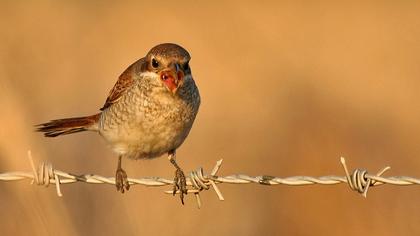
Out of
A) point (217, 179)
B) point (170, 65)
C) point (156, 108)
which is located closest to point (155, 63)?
point (170, 65)

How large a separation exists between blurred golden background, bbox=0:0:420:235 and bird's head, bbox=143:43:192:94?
906 mm

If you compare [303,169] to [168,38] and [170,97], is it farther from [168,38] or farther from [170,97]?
[168,38]

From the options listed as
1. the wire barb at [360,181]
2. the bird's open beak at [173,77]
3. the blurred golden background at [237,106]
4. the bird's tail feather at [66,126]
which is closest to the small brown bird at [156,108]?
the bird's open beak at [173,77]

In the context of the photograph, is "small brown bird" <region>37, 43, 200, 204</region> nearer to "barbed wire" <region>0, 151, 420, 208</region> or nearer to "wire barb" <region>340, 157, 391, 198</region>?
"barbed wire" <region>0, 151, 420, 208</region>

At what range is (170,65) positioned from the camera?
5.30m

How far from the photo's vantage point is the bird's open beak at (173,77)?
5301 mm

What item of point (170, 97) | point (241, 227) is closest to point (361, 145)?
point (241, 227)

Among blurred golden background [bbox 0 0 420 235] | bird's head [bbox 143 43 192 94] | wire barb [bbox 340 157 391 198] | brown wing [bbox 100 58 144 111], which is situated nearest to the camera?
wire barb [bbox 340 157 391 198]

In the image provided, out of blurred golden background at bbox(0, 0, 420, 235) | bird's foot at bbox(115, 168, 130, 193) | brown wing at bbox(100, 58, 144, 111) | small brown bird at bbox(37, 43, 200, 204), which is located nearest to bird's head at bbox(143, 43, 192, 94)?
small brown bird at bbox(37, 43, 200, 204)

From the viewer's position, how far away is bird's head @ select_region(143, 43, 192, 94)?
5293 mm

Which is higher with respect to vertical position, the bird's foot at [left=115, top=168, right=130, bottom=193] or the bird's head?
the bird's head

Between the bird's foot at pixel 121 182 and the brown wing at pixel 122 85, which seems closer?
the bird's foot at pixel 121 182

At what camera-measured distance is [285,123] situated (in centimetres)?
838

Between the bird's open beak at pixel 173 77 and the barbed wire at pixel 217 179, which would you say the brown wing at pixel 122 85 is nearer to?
the bird's open beak at pixel 173 77
